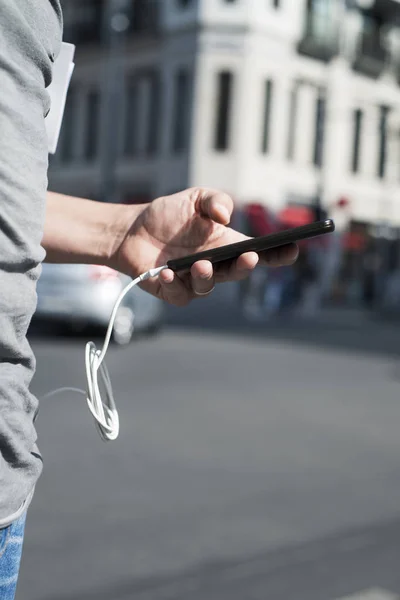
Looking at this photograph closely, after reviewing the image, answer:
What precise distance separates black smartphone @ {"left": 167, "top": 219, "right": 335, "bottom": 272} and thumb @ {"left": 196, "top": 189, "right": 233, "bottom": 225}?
2.5 inches

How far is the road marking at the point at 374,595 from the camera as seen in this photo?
3.57 meters

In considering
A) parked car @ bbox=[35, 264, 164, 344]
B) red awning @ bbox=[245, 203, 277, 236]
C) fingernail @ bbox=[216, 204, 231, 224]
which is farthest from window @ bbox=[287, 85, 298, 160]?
fingernail @ bbox=[216, 204, 231, 224]

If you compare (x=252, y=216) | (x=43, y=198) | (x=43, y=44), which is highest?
(x=43, y=44)

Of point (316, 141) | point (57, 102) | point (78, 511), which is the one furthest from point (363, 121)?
point (57, 102)

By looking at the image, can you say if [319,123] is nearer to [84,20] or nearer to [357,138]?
[357,138]

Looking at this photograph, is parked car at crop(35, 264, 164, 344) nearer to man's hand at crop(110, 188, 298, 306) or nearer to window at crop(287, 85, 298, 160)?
man's hand at crop(110, 188, 298, 306)

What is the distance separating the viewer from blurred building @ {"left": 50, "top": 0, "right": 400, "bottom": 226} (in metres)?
27.4

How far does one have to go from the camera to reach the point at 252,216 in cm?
2762

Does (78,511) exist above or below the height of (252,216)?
above

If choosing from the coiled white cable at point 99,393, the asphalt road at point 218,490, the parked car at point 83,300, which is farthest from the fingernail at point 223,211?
the parked car at point 83,300

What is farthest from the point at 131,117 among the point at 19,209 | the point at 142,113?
the point at 19,209

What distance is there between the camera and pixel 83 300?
12672 millimetres

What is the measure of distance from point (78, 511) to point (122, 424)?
227 cm

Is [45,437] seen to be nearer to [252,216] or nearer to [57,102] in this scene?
[57,102]
